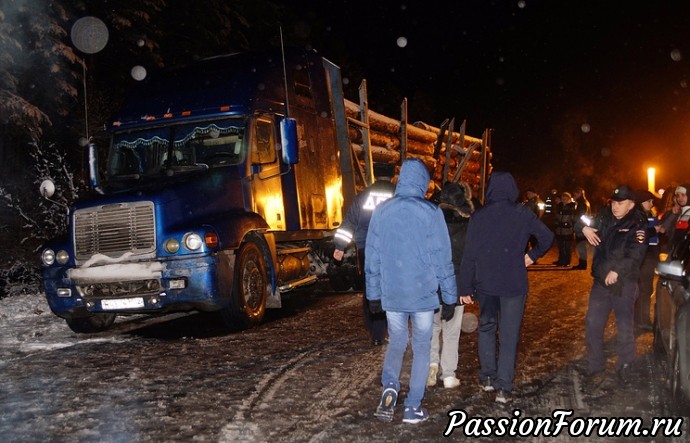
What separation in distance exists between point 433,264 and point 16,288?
11620 millimetres

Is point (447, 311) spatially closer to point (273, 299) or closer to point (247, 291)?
point (247, 291)

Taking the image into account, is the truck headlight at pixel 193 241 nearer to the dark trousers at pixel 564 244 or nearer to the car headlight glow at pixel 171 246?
the car headlight glow at pixel 171 246

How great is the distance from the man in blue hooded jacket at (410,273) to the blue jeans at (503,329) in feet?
2.46

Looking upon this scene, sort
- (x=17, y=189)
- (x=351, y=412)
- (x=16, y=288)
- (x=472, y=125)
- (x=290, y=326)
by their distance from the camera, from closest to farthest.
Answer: (x=351, y=412) < (x=290, y=326) < (x=16, y=288) < (x=17, y=189) < (x=472, y=125)

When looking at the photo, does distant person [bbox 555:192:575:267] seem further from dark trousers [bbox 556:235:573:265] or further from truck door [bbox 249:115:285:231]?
truck door [bbox 249:115:285:231]

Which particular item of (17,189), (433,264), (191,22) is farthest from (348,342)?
(191,22)

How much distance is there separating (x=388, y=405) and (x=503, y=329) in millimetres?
1193

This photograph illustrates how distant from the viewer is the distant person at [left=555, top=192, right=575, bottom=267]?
17.0 metres

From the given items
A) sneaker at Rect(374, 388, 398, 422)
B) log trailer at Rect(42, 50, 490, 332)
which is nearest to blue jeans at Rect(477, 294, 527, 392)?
sneaker at Rect(374, 388, 398, 422)

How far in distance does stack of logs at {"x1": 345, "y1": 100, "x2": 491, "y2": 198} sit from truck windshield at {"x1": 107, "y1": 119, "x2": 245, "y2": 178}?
9.07 ft

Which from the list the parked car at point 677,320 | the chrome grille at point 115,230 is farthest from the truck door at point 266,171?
the parked car at point 677,320

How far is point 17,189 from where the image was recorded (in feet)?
53.9

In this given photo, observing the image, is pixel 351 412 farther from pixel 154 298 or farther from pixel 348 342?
pixel 154 298

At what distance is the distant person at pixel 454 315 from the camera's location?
6148 mm
